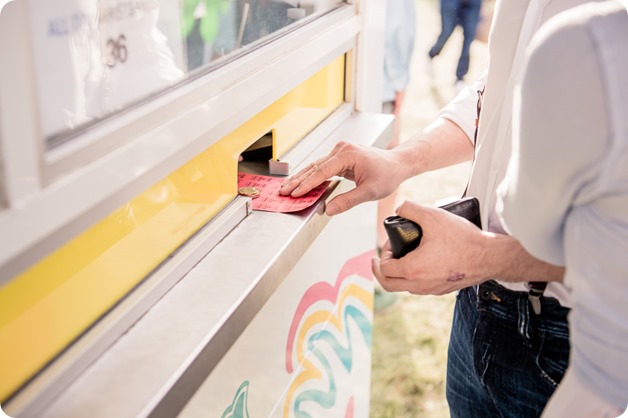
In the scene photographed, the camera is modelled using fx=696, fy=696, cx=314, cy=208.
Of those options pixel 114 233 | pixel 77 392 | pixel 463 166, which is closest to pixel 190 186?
pixel 114 233

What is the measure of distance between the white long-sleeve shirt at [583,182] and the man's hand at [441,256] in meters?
0.20

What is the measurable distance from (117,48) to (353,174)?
1.96ft

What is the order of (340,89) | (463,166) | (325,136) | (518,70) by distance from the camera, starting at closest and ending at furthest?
1. (518,70)
2. (325,136)
3. (340,89)
4. (463,166)

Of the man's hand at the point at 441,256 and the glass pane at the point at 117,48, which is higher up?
the glass pane at the point at 117,48

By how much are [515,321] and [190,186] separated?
1.96ft

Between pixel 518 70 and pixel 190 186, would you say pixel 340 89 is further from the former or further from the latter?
pixel 190 186

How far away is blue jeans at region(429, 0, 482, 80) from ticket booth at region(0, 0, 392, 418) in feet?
9.95

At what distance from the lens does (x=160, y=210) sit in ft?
3.17

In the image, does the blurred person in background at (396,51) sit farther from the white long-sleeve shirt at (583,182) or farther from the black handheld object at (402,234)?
the white long-sleeve shirt at (583,182)

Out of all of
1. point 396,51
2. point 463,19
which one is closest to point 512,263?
point 396,51

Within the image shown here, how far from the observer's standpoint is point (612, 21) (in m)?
0.73

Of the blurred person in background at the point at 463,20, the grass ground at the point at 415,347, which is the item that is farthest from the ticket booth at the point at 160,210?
the blurred person in background at the point at 463,20

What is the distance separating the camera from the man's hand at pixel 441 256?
107 cm

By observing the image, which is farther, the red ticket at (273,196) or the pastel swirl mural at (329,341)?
the pastel swirl mural at (329,341)
